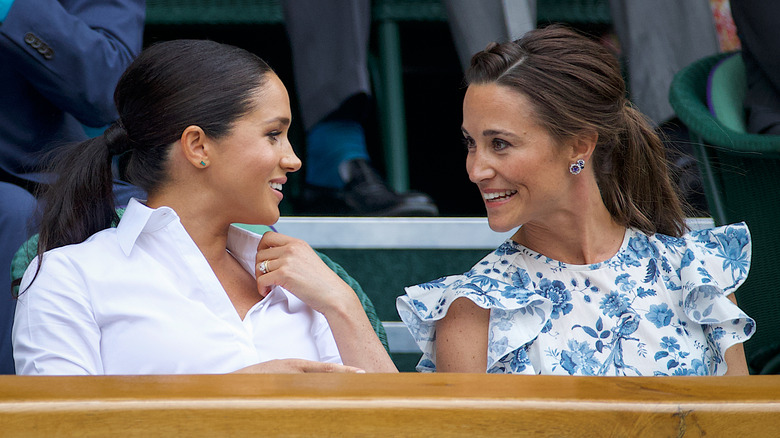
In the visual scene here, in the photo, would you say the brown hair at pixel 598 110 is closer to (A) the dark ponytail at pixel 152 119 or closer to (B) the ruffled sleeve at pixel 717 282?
(B) the ruffled sleeve at pixel 717 282

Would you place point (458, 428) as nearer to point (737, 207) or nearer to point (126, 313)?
point (126, 313)

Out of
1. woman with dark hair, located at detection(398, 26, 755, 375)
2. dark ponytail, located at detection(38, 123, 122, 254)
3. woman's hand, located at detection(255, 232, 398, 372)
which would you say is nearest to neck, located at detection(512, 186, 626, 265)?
woman with dark hair, located at detection(398, 26, 755, 375)

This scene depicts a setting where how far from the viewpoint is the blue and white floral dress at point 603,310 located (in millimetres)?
1480

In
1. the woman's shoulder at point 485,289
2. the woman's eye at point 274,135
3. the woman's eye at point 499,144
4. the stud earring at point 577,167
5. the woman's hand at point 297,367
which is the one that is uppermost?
the woman's eye at point 274,135

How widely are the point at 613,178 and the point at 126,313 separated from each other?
38.5 inches

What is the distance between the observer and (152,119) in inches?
58.4

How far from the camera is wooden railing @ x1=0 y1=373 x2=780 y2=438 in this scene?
69 centimetres

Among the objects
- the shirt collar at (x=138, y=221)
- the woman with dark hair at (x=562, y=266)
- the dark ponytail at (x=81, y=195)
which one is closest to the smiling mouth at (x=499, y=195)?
the woman with dark hair at (x=562, y=266)

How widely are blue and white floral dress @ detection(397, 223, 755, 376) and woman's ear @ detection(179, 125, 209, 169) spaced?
44 cm

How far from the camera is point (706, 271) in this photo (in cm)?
159

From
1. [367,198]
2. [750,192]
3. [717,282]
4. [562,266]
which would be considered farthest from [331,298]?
[750,192]

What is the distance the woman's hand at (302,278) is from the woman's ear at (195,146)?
7.7 inches

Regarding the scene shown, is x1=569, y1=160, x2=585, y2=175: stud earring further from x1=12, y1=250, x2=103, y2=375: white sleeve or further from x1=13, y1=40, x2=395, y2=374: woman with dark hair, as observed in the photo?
x1=12, y1=250, x2=103, y2=375: white sleeve

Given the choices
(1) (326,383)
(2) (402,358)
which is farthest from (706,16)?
(1) (326,383)
